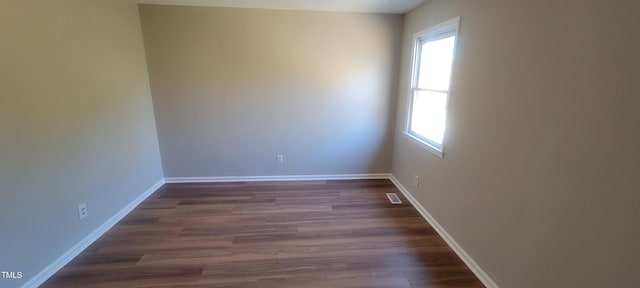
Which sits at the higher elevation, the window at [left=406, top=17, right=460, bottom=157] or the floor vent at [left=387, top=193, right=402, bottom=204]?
the window at [left=406, top=17, right=460, bottom=157]

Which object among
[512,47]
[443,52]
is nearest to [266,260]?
[512,47]

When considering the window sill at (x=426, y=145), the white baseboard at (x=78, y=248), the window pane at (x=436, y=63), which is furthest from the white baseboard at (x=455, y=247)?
the white baseboard at (x=78, y=248)

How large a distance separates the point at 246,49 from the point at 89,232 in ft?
7.91

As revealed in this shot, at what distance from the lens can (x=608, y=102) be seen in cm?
115

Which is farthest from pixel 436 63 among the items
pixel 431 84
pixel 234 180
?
pixel 234 180

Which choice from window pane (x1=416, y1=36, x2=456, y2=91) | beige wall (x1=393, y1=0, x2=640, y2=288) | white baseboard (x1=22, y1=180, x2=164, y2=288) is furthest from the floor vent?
white baseboard (x1=22, y1=180, x2=164, y2=288)

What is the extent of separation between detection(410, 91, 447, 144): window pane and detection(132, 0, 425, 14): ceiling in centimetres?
98

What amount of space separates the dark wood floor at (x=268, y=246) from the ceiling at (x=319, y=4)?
220cm

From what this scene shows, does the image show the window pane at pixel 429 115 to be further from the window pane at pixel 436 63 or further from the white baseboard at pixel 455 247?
the white baseboard at pixel 455 247

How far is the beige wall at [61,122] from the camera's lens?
1691 mm

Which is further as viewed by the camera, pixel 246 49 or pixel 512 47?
pixel 246 49

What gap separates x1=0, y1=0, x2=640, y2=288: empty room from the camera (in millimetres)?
1300

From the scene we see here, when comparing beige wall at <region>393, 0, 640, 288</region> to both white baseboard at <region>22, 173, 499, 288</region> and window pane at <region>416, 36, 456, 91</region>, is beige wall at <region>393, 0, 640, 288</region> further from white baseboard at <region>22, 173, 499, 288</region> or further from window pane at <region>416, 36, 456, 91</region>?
window pane at <region>416, 36, 456, 91</region>

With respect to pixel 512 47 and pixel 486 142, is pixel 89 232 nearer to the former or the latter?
pixel 486 142
